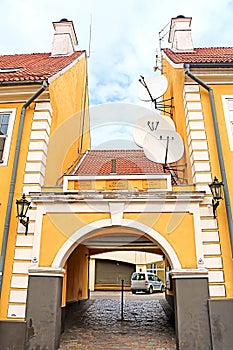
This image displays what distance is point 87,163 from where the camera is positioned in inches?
427

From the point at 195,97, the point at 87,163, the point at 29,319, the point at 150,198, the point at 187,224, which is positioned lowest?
the point at 29,319

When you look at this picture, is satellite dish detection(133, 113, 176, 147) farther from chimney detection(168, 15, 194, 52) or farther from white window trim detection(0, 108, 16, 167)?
chimney detection(168, 15, 194, 52)

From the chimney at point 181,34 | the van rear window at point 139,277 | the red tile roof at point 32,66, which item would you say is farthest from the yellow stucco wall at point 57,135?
the van rear window at point 139,277

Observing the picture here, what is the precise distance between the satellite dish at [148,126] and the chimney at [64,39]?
5975 mm

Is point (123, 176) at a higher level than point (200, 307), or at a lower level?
higher

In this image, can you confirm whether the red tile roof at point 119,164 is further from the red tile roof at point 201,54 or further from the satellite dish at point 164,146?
the red tile roof at point 201,54

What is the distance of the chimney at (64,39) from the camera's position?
44.6ft

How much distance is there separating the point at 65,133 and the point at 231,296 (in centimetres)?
688

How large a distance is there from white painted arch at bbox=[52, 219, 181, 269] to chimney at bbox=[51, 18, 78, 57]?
8731 mm

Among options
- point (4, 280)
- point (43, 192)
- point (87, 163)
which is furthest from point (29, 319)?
point (87, 163)

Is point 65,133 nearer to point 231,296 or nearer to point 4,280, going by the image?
point 4,280

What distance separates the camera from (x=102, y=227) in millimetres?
7578

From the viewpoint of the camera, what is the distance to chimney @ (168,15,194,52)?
511 inches

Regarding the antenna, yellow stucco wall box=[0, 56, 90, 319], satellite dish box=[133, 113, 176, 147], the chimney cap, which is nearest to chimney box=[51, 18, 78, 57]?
yellow stucco wall box=[0, 56, 90, 319]
